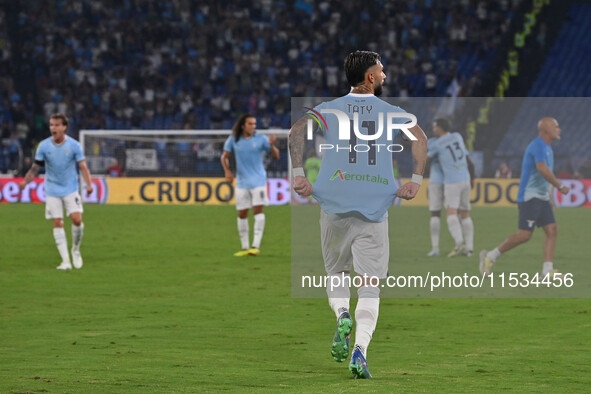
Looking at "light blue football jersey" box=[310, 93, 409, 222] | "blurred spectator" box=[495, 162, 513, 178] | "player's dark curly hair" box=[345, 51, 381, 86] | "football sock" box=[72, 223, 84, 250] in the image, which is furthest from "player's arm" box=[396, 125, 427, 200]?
"blurred spectator" box=[495, 162, 513, 178]

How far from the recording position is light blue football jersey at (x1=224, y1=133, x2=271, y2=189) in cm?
1823

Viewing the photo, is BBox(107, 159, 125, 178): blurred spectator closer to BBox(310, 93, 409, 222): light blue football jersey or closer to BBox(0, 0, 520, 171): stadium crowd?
BBox(0, 0, 520, 171): stadium crowd

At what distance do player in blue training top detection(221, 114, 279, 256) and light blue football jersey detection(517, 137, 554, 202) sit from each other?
18.3 ft

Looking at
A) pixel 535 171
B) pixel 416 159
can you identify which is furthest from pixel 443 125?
pixel 416 159

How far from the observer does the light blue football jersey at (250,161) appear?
18234 mm

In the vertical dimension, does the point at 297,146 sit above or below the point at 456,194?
below

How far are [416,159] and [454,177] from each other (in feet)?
33.4

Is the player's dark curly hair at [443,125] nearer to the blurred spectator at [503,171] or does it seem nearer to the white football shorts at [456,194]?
the white football shorts at [456,194]

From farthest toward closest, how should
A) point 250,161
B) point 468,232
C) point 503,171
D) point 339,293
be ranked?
point 503,171, point 250,161, point 468,232, point 339,293

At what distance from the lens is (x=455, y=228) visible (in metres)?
17.5

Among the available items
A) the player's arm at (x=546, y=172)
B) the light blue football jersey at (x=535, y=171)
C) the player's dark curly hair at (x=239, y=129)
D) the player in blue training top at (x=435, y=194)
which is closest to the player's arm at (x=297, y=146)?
the player's arm at (x=546, y=172)

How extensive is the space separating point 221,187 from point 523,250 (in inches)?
610

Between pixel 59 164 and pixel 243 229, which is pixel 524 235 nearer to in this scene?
pixel 243 229

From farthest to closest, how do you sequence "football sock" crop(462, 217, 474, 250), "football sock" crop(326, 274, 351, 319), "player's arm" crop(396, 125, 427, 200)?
1. "football sock" crop(462, 217, 474, 250)
2. "football sock" crop(326, 274, 351, 319)
3. "player's arm" crop(396, 125, 427, 200)
